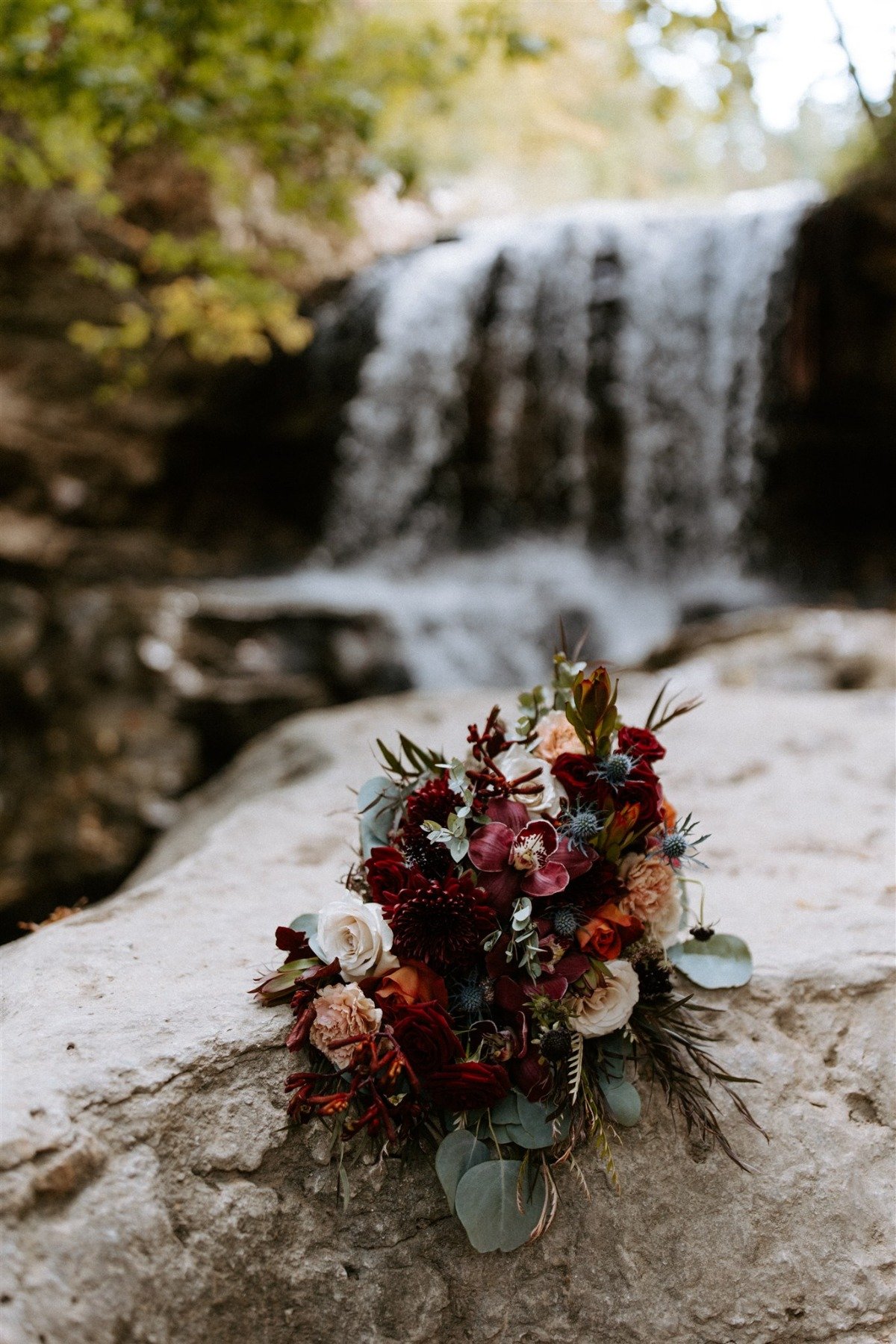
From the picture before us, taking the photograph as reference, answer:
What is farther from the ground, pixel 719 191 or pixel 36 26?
pixel 719 191

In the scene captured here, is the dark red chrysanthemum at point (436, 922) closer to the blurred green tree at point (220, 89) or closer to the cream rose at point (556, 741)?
the cream rose at point (556, 741)

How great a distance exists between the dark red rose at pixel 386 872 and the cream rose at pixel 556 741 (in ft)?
0.96

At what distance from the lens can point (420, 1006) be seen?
3.79 ft

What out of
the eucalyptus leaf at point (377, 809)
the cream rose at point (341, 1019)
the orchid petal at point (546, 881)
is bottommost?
the cream rose at point (341, 1019)

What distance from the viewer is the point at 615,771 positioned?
53.5 inches

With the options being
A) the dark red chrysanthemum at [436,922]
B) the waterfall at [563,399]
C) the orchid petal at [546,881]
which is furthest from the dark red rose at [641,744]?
the waterfall at [563,399]

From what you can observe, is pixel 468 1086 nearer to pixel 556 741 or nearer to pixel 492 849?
pixel 492 849

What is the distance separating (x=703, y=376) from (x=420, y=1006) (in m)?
9.97

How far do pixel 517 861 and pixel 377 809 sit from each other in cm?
34

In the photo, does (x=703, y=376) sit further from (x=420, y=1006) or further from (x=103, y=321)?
(x=420, y=1006)

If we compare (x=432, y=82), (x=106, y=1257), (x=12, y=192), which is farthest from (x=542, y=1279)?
(x=12, y=192)

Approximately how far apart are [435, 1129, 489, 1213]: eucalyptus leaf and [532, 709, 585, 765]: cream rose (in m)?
0.56

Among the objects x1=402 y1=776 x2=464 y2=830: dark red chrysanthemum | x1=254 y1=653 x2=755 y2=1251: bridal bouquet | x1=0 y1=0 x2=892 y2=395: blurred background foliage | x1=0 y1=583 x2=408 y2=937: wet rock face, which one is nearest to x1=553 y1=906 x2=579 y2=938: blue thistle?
x1=254 y1=653 x2=755 y2=1251: bridal bouquet

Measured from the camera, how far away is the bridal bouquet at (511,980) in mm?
1161
